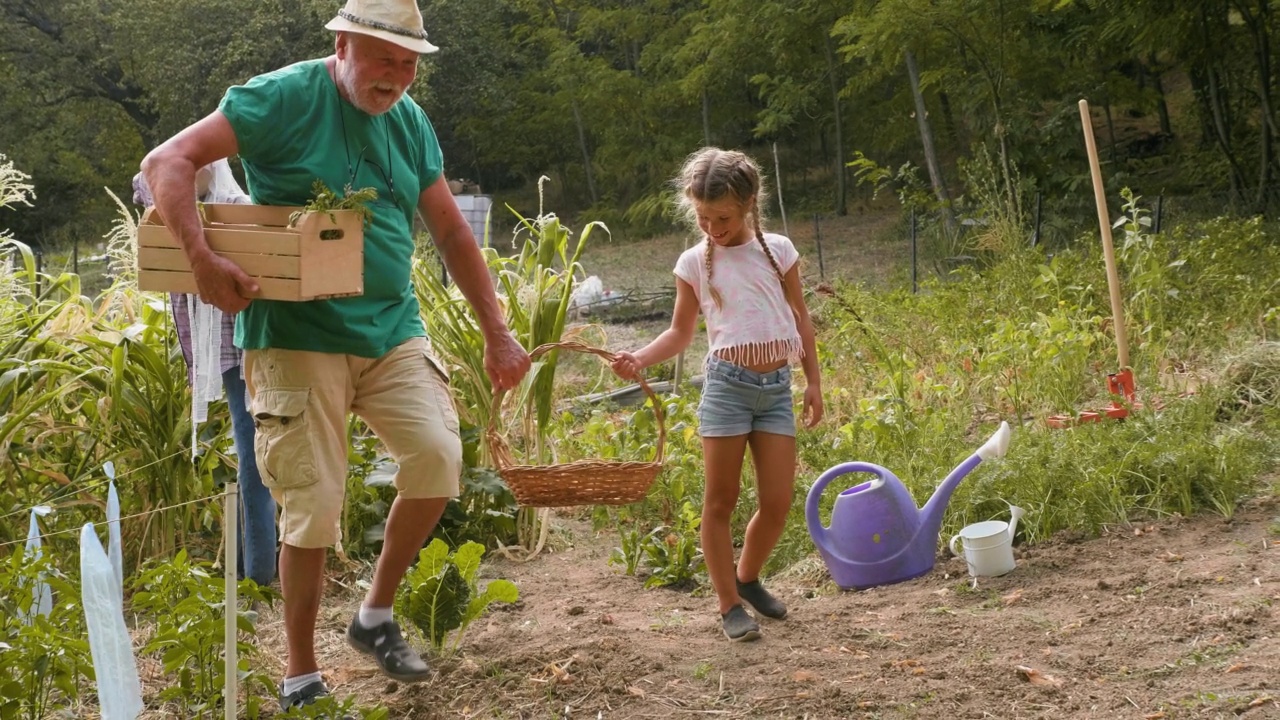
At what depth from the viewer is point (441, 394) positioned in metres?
2.87

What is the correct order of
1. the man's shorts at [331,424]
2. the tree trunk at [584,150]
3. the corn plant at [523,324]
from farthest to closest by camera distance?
1. the tree trunk at [584,150]
2. the corn plant at [523,324]
3. the man's shorts at [331,424]

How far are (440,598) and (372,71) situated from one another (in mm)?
1324

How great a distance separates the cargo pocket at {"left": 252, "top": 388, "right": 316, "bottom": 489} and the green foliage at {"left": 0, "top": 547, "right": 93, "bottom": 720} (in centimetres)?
48

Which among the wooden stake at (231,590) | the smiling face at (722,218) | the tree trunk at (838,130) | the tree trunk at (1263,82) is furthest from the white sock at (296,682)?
the tree trunk at (838,130)

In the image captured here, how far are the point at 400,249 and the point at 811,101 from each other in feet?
62.4

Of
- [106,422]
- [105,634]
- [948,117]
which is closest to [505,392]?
[106,422]

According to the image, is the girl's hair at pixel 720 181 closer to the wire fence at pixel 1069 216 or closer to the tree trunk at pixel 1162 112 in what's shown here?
the wire fence at pixel 1069 216

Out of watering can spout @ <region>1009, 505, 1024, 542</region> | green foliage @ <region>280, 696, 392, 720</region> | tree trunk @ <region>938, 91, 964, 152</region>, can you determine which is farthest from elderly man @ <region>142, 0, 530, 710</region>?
tree trunk @ <region>938, 91, 964, 152</region>

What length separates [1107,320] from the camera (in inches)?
236

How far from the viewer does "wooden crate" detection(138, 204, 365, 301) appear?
2.39m

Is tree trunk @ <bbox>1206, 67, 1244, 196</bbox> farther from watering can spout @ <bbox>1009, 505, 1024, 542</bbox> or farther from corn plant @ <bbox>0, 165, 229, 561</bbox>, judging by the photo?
corn plant @ <bbox>0, 165, 229, 561</bbox>

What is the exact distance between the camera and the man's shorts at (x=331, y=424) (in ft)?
8.57

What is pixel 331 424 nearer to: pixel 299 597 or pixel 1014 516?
pixel 299 597

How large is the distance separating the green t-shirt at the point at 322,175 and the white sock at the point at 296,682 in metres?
0.73
